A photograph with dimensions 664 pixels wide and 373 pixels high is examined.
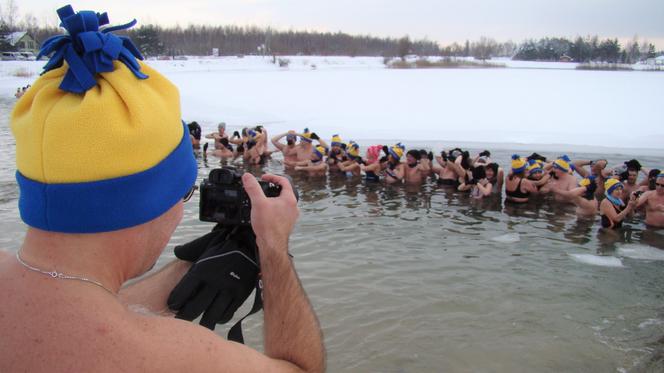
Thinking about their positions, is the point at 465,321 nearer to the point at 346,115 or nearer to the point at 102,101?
the point at 102,101

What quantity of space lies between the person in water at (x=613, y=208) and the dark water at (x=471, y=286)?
23 cm

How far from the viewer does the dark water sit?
407 cm

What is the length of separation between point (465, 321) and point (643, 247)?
356cm

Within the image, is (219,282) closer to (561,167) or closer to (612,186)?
(612,186)

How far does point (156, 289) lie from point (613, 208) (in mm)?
7297

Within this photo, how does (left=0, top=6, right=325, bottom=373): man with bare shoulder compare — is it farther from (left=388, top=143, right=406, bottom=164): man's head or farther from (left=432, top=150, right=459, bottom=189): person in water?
(left=388, top=143, right=406, bottom=164): man's head

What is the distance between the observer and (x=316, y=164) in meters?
11.2

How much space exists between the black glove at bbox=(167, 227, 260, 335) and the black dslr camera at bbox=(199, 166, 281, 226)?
50 mm

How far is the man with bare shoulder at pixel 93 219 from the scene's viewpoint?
918 mm

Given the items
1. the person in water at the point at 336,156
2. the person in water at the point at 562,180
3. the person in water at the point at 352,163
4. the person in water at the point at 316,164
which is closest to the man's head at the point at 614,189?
the person in water at the point at 562,180

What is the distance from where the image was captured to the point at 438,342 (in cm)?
421

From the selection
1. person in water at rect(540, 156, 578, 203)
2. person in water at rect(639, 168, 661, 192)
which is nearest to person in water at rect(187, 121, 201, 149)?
person in water at rect(540, 156, 578, 203)

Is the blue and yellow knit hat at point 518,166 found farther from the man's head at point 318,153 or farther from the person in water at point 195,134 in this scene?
the person in water at point 195,134

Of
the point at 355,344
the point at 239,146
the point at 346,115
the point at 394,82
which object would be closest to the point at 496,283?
the point at 355,344
